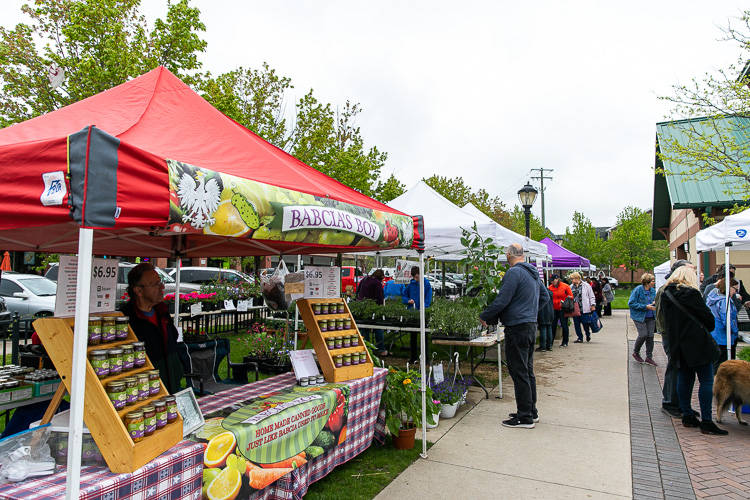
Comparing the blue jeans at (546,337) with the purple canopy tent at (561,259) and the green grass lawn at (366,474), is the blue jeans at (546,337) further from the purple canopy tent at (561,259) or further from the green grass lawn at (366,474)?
the purple canopy tent at (561,259)

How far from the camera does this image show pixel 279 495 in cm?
334

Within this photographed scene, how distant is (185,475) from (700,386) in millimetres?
5413

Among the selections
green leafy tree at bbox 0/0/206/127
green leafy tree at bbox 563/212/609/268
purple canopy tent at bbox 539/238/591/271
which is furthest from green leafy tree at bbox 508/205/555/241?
green leafy tree at bbox 0/0/206/127

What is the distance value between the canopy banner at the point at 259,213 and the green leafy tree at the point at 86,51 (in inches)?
490

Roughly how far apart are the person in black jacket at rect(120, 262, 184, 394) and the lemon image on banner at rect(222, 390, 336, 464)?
721 mm

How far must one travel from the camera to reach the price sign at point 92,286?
2.48 metres

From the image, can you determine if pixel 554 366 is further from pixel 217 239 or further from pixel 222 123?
pixel 222 123

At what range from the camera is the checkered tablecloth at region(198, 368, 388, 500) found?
132 inches

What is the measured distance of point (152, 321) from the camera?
12.1 ft

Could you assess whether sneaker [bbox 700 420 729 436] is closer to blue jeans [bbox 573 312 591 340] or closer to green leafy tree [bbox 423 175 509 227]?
blue jeans [bbox 573 312 591 340]

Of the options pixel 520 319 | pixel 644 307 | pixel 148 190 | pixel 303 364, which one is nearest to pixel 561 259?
pixel 644 307

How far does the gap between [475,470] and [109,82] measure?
14.1 metres

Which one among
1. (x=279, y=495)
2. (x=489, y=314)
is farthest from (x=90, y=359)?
(x=489, y=314)

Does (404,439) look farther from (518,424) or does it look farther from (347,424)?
(518,424)
